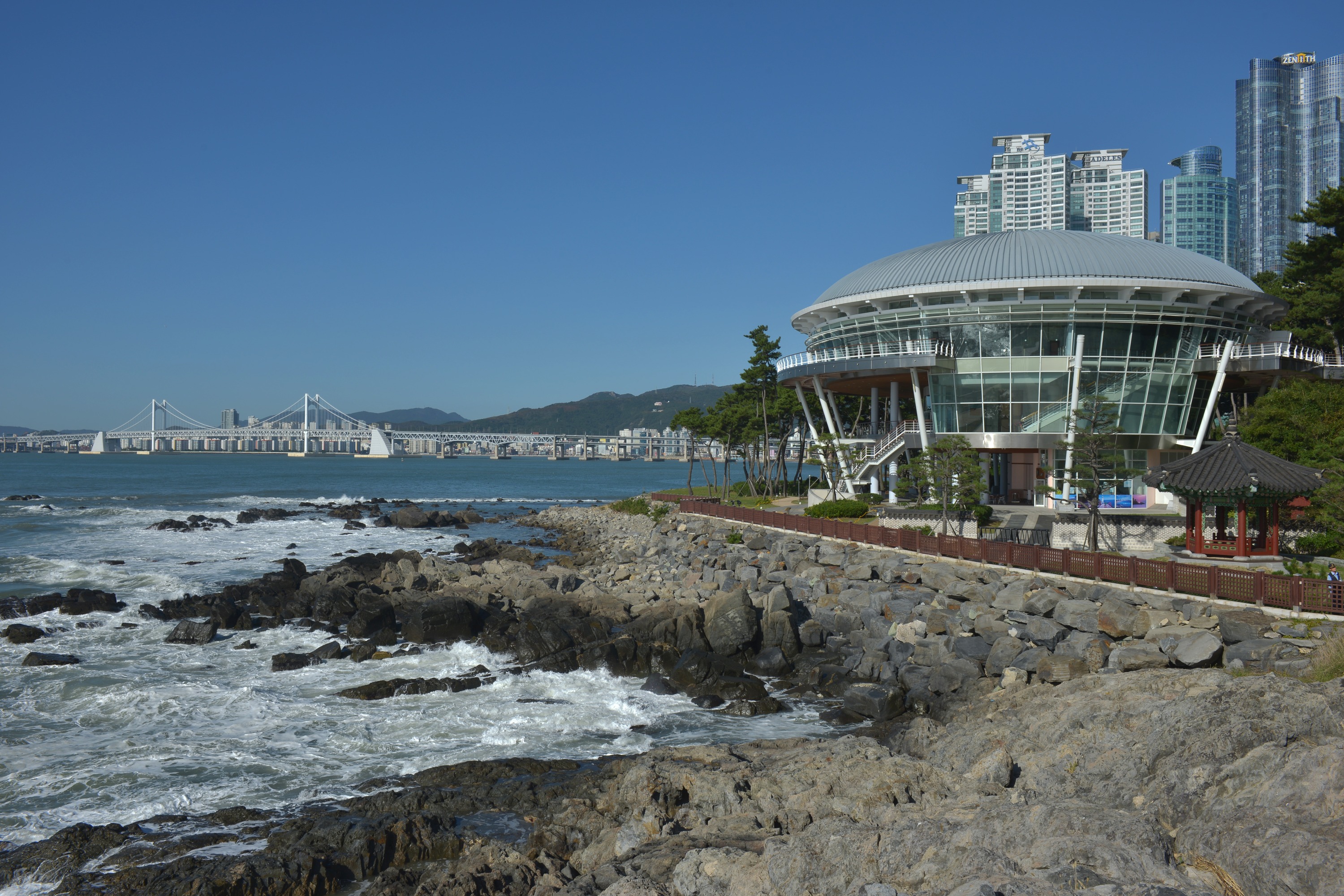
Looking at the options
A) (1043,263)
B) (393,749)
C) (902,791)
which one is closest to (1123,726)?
(902,791)

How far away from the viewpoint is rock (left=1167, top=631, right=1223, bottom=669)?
15695 millimetres

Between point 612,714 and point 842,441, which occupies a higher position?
point 842,441

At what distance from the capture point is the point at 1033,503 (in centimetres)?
3884

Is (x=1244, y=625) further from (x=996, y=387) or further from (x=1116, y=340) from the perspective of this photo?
(x=1116, y=340)

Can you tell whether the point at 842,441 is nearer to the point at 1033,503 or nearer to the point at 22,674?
the point at 1033,503

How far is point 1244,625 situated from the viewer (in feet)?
53.4

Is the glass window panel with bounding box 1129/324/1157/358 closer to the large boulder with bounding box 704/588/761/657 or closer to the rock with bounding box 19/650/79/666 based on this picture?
the large boulder with bounding box 704/588/761/657

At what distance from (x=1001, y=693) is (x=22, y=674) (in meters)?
23.0

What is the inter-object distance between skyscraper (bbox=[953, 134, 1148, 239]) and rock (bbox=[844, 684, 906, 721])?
499 feet

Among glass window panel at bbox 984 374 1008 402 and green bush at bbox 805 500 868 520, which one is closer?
green bush at bbox 805 500 868 520

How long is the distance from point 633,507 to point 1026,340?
26.7 meters

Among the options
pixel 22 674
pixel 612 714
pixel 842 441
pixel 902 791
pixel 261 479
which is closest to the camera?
pixel 902 791

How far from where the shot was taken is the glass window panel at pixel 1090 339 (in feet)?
117

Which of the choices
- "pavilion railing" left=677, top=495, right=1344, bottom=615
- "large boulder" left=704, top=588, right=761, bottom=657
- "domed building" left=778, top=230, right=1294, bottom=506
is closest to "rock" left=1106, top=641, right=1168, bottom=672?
"pavilion railing" left=677, top=495, right=1344, bottom=615
